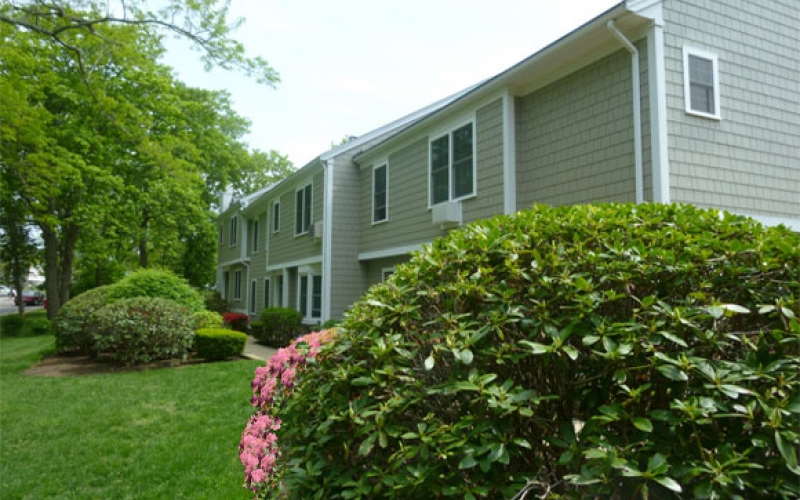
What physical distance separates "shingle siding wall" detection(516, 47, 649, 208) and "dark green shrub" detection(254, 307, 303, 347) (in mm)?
9375

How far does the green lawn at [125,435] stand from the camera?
533 cm

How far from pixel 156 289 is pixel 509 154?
1063cm

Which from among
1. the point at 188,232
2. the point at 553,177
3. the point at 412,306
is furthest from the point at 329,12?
the point at 188,232

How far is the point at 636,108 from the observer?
7.39 m

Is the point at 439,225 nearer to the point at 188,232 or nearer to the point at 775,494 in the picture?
the point at 775,494

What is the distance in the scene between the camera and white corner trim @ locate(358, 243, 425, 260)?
492 inches

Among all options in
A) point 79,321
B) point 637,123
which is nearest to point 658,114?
point 637,123

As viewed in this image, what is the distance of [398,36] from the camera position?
709 cm

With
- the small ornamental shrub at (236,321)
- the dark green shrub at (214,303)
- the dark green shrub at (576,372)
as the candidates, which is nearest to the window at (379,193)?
the small ornamental shrub at (236,321)

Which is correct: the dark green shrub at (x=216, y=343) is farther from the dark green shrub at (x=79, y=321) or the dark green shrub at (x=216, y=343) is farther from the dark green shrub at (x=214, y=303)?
the dark green shrub at (x=214, y=303)

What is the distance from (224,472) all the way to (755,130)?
884cm

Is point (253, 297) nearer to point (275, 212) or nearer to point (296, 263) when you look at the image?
point (275, 212)

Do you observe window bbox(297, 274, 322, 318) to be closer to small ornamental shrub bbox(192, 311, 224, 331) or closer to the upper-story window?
small ornamental shrub bbox(192, 311, 224, 331)

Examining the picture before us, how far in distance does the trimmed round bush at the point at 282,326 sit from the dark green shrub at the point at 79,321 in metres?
4.61
